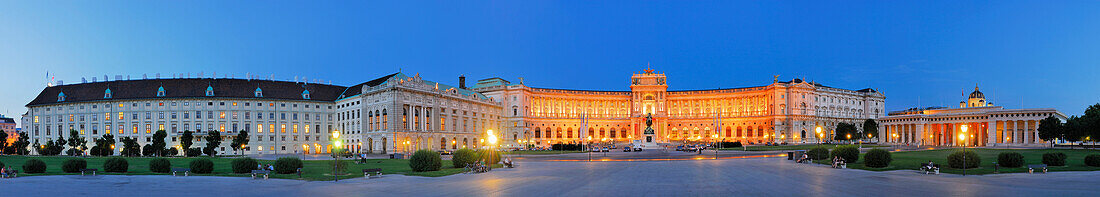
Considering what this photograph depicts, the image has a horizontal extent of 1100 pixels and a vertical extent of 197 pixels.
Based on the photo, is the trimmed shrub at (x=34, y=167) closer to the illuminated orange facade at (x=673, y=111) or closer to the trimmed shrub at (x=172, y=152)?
the trimmed shrub at (x=172, y=152)

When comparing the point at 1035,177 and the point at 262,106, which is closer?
the point at 1035,177

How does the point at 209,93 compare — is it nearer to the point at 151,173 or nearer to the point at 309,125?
the point at 309,125

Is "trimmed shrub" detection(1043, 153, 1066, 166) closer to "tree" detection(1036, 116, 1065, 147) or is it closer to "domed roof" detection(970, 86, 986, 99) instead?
"tree" detection(1036, 116, 1065, 147)

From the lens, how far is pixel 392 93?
3615 inches

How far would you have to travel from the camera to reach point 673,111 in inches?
6038

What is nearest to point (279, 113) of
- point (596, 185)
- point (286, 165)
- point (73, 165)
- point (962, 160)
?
point (73, 165)

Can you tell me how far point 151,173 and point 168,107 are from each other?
2589 inches

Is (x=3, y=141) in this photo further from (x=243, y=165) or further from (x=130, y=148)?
(x=243, y=165)

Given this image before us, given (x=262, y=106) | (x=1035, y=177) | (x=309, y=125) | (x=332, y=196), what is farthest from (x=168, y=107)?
(x=1035, y=177)

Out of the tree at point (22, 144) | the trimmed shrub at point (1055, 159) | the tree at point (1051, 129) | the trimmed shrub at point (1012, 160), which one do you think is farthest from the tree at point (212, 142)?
the tree at point (1051, 129)

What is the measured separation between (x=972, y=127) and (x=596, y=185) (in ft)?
420

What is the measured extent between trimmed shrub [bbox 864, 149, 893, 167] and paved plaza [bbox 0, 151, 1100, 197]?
4.29 metres

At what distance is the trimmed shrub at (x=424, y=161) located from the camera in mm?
37281

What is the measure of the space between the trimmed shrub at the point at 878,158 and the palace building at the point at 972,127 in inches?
2532
